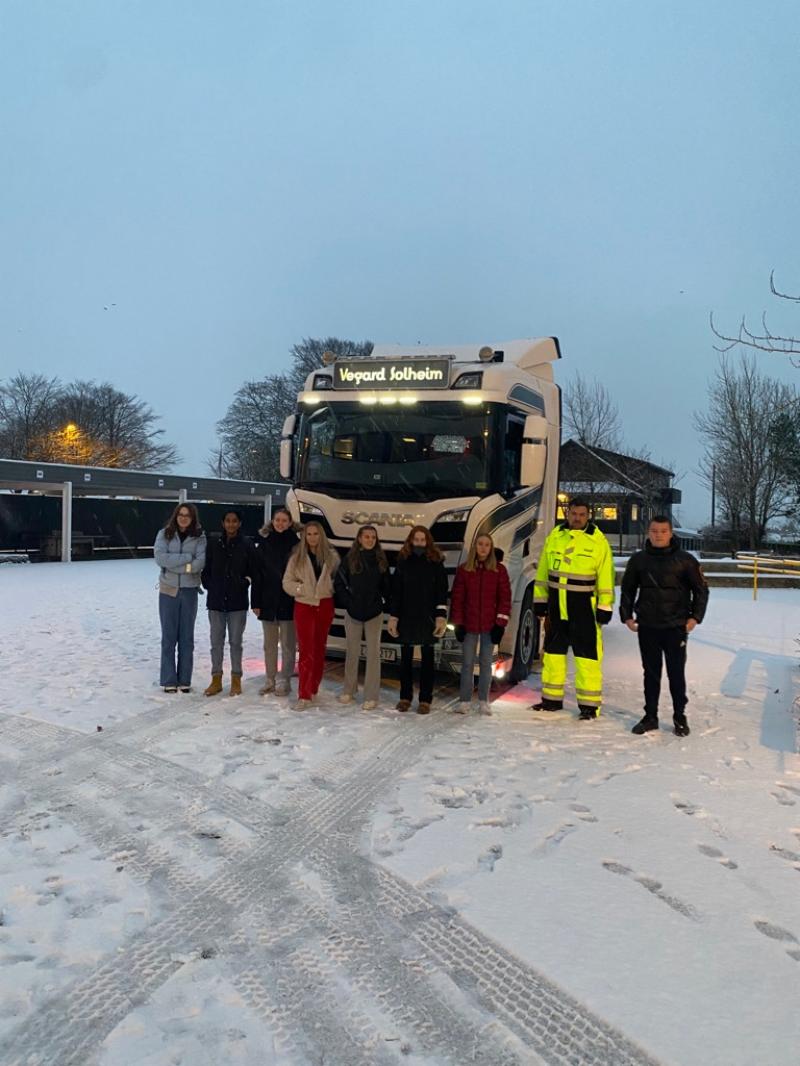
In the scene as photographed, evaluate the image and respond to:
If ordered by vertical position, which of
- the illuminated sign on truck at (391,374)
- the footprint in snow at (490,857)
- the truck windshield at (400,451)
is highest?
the illuminated sign on truck at (391,374)

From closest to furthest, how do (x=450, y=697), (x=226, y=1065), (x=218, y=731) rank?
(x=226, y=1065), (x=218, y=731), (x=450, y=697)

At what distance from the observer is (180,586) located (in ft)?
24.5

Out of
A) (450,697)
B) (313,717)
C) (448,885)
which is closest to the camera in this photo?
(448,885)

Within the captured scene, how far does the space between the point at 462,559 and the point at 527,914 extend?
13.4 feet

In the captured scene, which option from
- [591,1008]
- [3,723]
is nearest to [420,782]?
[591,1008]

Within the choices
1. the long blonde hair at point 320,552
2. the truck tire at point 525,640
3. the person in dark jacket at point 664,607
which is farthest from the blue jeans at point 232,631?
the person in dark jacket at point 664,607

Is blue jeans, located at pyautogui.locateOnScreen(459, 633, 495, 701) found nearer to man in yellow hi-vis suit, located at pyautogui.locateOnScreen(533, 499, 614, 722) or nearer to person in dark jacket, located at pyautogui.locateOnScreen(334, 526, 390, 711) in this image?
man in yellow hi-vis suit, located at pyautogui.locateOnScreen(533, 499, 614, 722)

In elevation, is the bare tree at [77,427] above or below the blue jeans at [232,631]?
above

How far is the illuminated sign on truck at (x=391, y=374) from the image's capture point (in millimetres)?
7855

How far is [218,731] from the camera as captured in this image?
628cm

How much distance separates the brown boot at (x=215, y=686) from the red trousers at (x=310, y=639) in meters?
0.89

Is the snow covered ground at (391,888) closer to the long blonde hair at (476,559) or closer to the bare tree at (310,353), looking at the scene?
the long blonde hair at (476,559)

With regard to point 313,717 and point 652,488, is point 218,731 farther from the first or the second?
point 652,488

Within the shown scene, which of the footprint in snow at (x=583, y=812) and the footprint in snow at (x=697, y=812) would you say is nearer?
the footprint in snow at (x=697, y=812)
